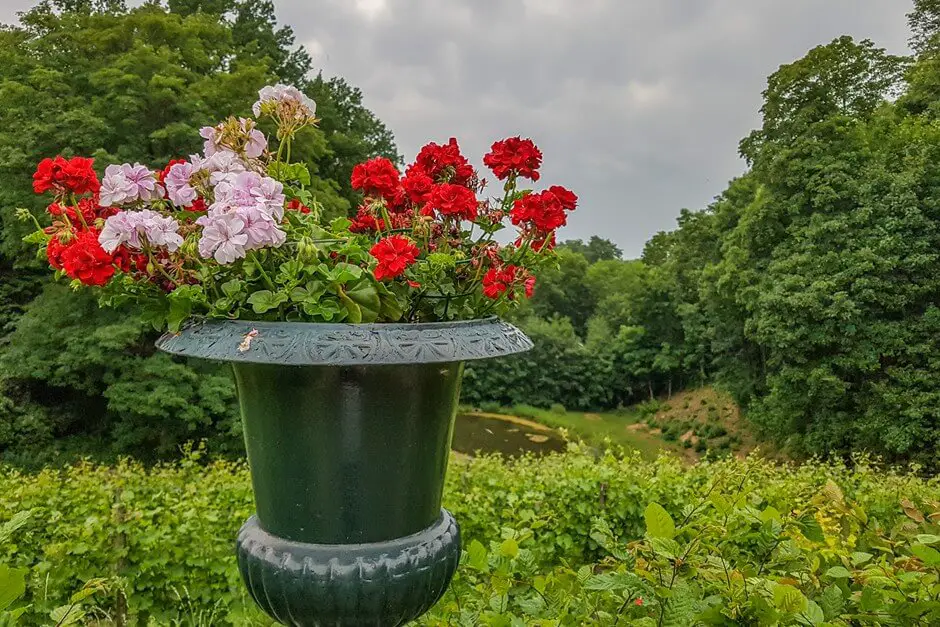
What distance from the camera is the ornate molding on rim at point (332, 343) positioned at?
3.32 ft

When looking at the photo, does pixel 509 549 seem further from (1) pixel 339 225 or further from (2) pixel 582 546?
(2) pixel 582 546

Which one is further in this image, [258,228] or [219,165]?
[219,165]

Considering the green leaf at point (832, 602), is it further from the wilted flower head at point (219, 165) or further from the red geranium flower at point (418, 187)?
the wilted flower head at point (219, 165)

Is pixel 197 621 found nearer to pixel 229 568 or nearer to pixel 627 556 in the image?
pixel 229 568

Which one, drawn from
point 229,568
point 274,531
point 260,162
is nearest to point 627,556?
point 274,531

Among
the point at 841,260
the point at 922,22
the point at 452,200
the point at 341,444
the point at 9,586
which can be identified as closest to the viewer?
the point at 9,586

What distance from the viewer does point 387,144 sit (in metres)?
15.0

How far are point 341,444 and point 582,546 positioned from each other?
3.00 metres

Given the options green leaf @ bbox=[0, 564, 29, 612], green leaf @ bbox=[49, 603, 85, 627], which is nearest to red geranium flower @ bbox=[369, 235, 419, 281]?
green leaf @ bbox=[0, 564, 29, 612]

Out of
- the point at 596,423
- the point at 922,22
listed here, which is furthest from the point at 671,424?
the point at 922,22

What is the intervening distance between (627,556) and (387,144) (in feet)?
48.3

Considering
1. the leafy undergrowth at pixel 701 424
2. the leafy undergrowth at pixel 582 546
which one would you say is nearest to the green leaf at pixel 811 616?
the leafy undergrowth at pixel 582 546

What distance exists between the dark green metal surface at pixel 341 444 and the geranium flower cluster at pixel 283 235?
124mm

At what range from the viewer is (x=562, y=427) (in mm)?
11578
